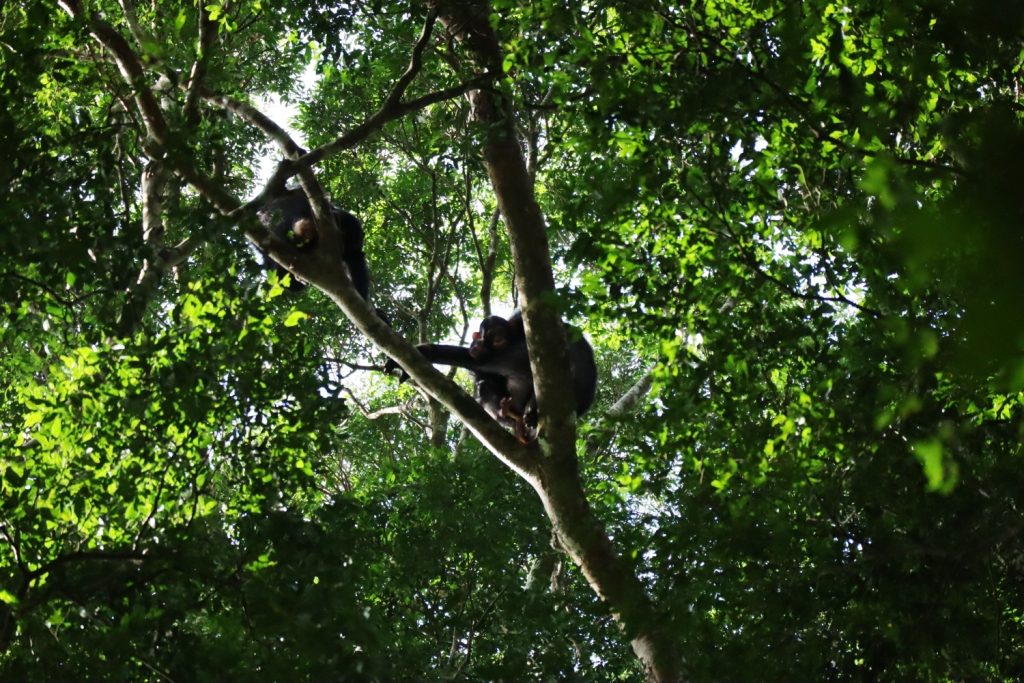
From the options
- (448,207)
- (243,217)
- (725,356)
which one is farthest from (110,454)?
(448,207)

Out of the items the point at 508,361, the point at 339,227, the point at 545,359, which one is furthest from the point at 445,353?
the point at 545,359

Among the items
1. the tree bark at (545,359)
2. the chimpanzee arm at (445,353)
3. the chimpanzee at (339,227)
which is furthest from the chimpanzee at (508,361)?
the tree bark at (545,359)

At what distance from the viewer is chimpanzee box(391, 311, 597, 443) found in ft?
25.0

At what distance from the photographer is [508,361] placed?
7.69 meters

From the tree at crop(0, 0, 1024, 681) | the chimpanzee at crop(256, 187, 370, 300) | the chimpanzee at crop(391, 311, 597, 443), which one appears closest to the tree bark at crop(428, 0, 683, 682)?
the tree at crop(0, 0, 1024, 681)

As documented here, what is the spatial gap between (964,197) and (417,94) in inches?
318

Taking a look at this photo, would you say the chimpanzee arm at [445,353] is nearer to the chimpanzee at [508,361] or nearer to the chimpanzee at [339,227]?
the chimpanzee at [508,361]

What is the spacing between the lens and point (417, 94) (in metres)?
8.91

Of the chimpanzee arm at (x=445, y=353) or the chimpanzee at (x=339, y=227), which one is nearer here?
the chimpanzee at (x=339, y=227)

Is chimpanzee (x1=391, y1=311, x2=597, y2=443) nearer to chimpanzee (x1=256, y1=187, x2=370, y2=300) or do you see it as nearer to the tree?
chimpanzee (x1=256, y1=187, x2=370, y2=300)

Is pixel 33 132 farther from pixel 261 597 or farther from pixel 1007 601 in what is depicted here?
pixel 1007 601

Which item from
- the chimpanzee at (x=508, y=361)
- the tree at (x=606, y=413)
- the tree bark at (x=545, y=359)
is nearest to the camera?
the tree at (x=606, y=413)

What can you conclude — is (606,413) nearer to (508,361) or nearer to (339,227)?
(508,361)

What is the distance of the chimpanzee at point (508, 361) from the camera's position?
762cm
